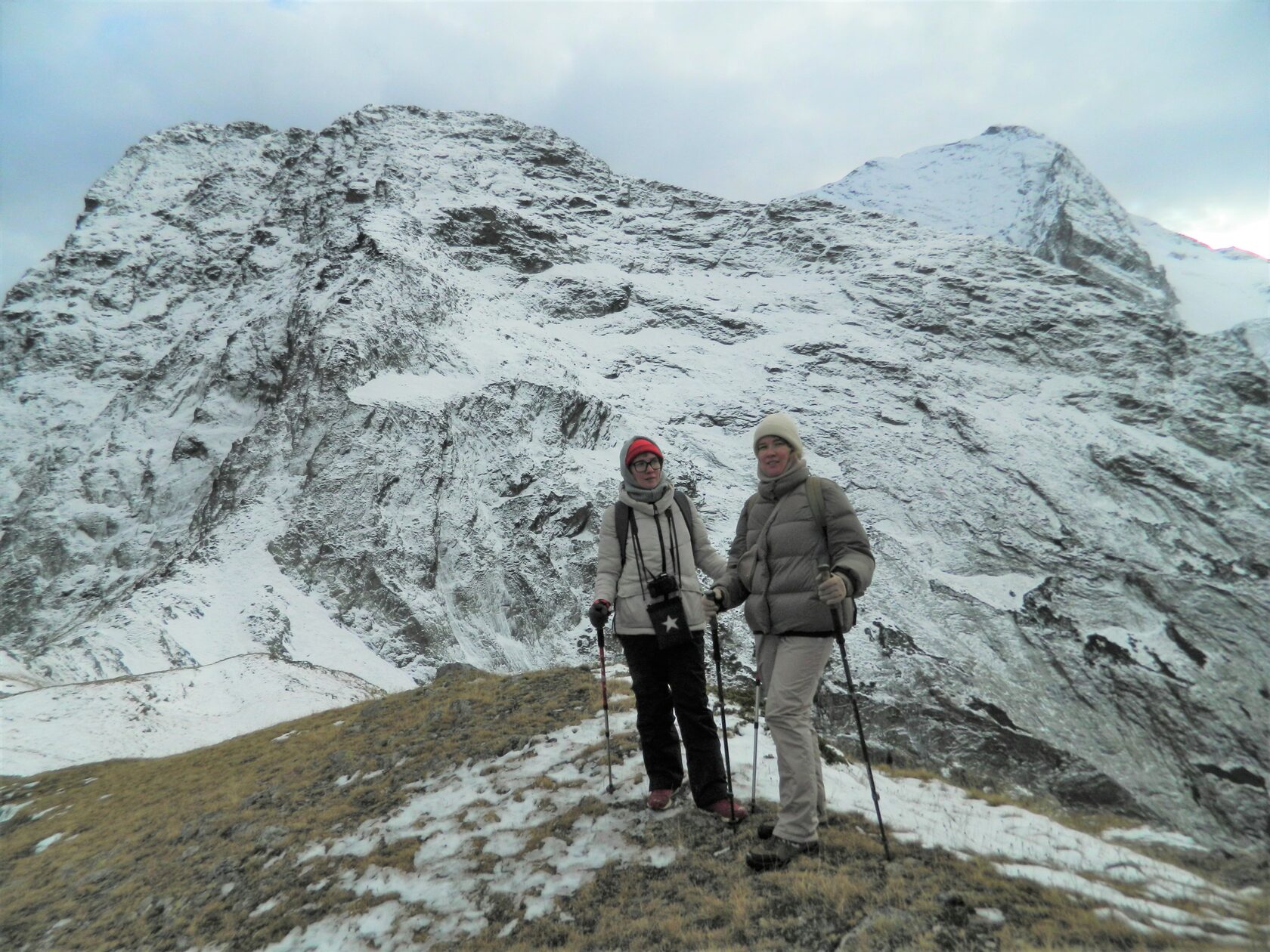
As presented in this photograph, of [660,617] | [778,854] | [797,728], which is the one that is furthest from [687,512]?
[778,854]

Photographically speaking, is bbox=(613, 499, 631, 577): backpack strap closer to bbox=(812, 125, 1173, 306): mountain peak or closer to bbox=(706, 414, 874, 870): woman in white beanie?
bbox=(706, 414, 874, 870): woman in white beanie

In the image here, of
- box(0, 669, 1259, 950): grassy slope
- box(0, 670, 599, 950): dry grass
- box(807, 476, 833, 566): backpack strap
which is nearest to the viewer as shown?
box(0, 669, 1259, 950): grassy slope

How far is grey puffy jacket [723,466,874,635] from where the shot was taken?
5.45 metres

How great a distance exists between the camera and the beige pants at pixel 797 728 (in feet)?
17.6

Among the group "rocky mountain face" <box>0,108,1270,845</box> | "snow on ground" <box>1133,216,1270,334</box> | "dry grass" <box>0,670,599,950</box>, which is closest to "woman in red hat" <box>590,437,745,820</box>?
"dry grass" <box>0,670,599,950</box>

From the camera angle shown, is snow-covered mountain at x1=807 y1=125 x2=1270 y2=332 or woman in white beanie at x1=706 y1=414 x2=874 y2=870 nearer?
woman in white beanie at x1=706 y1=414 x2=874 y2=870

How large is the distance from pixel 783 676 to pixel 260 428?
77.5m

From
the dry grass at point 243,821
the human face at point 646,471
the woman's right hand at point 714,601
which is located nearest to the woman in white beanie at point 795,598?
the woman's right hand at point 714,601

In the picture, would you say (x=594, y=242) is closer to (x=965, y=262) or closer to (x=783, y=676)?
(x=965, y=262)

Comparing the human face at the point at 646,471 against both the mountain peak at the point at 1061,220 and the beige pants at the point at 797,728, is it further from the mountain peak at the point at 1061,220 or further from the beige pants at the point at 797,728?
the mountain peak at the point at 1061,220

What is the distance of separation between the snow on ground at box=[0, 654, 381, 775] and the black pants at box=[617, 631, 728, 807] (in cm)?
2364

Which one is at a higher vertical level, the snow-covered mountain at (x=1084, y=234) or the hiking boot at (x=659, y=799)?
the snow-covered mountain at (x=1084, y=234)

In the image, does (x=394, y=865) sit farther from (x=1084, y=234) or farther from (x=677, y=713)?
(x=1084, y=234)

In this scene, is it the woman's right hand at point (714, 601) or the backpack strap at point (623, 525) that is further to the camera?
the backpack strap at point (623, 525)
